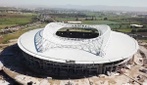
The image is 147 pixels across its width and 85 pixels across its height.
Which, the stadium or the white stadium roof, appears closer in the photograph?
the stadium

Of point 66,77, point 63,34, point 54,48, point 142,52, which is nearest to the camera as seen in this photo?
point 66,77

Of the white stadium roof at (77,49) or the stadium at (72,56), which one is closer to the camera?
the stadium at (72,56)

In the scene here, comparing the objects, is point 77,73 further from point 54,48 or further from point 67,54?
point 54,48

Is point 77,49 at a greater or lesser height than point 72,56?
greater

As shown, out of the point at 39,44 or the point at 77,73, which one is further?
the point at 39,44

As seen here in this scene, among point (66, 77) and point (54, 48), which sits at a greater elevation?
point (54, 48)

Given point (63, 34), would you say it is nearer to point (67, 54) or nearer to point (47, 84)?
point (67, 54)

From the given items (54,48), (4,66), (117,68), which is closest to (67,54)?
(54,48)

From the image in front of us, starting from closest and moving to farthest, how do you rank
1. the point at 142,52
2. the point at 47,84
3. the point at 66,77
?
1. the point at 47,84
2. the point at 66,77
3. the point at 142,52

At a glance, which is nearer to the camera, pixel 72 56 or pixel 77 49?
pixel 72 56

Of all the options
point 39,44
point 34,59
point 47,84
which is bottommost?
point 47,84
